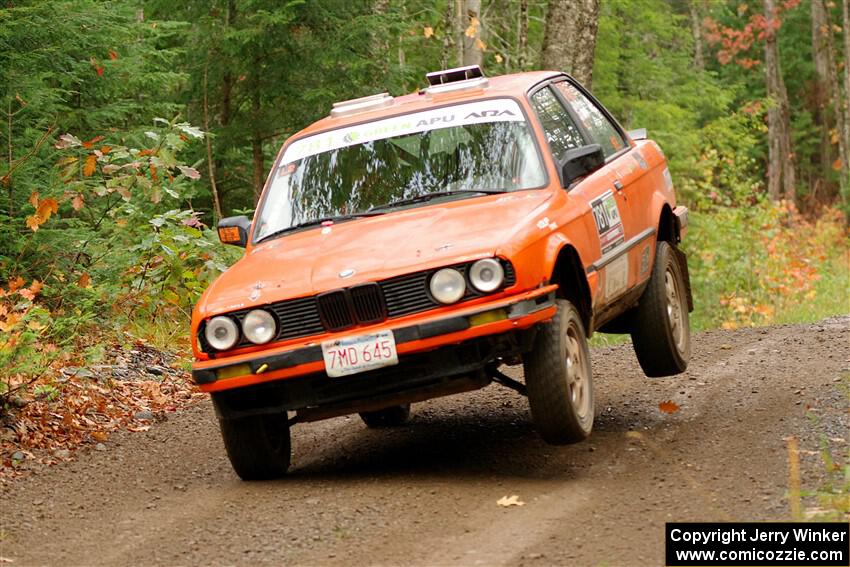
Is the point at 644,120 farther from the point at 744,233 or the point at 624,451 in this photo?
the point at 624,451

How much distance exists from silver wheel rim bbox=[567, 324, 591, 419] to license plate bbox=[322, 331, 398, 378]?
991 millimetres

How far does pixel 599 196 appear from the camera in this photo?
24.7ft

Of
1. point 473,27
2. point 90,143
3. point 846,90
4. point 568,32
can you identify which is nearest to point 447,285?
point 90,143

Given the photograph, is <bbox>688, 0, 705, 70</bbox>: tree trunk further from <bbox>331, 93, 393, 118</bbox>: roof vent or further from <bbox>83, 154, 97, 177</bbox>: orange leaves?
<bbox>331, 93, 393, 118</bbox>: roof vent

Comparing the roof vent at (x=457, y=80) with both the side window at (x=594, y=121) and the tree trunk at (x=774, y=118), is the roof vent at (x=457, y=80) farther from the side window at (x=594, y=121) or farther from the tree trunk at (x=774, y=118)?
the tree trunk at (x=774, y=118)

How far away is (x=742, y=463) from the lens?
6.25m

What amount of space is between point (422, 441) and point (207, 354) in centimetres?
188

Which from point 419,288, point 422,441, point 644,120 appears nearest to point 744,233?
point 644,120

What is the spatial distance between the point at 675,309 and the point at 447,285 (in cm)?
328

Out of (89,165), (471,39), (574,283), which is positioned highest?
(471,39)

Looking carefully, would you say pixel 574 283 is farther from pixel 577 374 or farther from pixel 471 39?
pixel 471 39

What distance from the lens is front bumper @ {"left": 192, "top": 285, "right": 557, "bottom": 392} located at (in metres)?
5.91
